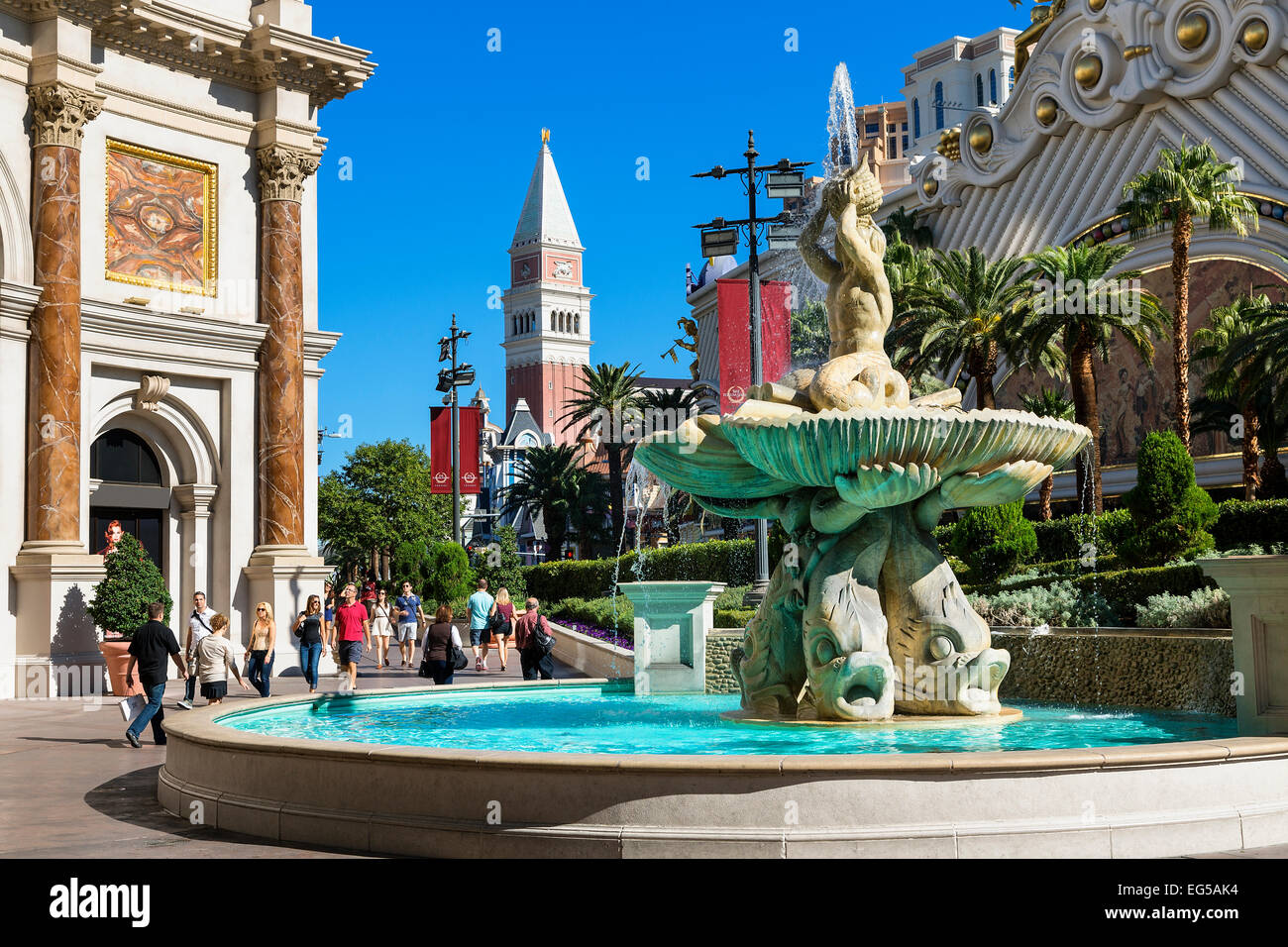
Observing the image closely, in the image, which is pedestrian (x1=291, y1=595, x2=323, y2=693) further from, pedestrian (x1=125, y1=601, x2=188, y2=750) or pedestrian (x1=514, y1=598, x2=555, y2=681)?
pedestrian (x1=125, y1=601, x2=188, y2=750)

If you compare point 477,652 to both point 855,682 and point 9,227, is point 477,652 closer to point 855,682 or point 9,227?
point 9,227

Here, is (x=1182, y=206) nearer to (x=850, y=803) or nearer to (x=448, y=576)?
(x=448, y=576)

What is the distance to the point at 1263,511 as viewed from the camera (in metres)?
25.8

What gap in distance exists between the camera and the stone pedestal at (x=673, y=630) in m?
16.1

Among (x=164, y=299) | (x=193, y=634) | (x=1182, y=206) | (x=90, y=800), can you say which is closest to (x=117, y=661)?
(x=193, y=634)

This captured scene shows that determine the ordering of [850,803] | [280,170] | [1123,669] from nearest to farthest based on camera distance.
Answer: [850,803] < [1123,669] < [280,170]

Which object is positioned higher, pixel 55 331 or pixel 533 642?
pixel 55 331

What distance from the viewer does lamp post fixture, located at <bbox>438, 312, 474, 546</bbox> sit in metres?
31.9

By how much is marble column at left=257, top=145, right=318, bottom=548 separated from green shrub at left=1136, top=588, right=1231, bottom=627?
17368 mm

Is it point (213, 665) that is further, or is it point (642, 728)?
point (213, 665)

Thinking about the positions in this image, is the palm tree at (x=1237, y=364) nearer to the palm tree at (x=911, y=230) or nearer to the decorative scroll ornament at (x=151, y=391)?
the palm tree at (x=911, y=230)

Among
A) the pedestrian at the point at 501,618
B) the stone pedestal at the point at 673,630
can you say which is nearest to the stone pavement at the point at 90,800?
the stone pedestal at the point at 673,630

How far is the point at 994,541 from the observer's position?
2620 centimetres

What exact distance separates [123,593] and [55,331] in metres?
4.84
